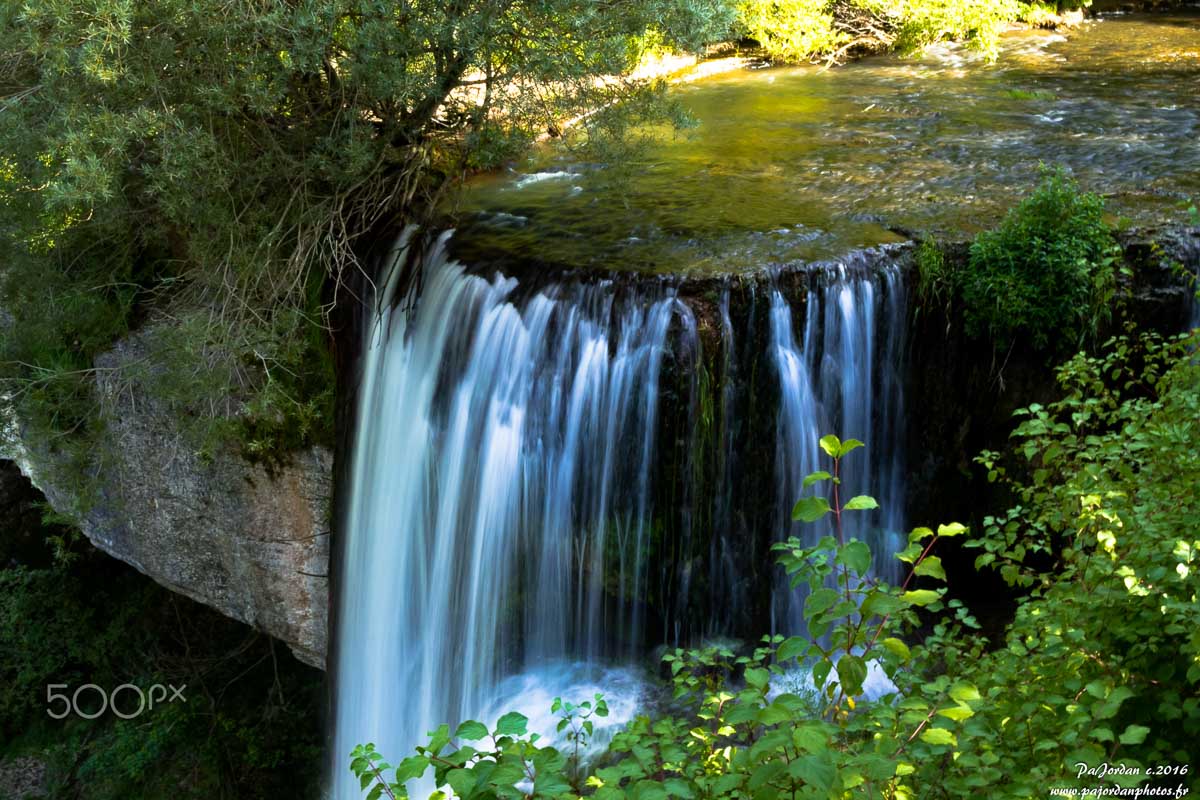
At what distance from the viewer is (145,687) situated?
934cm

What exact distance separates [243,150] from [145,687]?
504 cm

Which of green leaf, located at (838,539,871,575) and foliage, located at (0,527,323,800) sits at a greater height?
green leaf, located at (838,539,871,575)

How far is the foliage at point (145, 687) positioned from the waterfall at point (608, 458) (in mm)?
2708

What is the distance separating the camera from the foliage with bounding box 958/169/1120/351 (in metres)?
6.14

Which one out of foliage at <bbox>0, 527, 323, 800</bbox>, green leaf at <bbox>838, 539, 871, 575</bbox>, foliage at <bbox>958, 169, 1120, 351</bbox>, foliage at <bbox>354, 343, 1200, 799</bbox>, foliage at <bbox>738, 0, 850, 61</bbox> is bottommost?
foliage at <bbox>0, 527, 323, 800</bbox>

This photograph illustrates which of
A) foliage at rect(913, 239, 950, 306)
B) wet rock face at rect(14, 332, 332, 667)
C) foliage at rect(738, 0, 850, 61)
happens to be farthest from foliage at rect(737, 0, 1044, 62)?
wet rock face at rect(14, 332, 332, 667)

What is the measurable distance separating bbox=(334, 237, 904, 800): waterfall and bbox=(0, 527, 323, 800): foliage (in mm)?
2708

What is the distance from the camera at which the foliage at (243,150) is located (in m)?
6.00

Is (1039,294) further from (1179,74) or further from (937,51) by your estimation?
(937,51)

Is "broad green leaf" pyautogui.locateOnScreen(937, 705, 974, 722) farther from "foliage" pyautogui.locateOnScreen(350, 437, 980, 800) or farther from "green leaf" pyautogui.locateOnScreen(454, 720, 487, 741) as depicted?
"green leaf" pyautogui.locateOnScreen(454, 720, 487, 741)

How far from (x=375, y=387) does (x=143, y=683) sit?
14.0 ft

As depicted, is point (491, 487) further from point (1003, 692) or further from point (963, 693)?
point (963, 693)

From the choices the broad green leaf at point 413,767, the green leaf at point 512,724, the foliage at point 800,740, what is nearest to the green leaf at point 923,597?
the foliage at point 800,740

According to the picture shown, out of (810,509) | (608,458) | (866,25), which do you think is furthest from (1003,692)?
(866,25)
